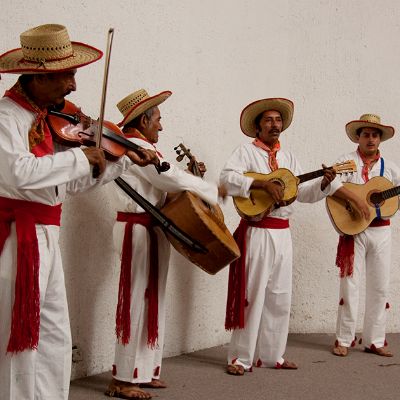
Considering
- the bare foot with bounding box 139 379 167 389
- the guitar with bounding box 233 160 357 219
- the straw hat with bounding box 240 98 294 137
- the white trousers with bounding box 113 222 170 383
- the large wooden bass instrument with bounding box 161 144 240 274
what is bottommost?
the bare foot with bounding box 139 379 167 389

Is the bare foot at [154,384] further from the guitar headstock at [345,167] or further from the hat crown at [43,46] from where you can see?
the hat crown at [43,46]

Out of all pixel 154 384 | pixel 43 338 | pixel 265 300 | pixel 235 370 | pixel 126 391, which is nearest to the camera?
pixel 43 338

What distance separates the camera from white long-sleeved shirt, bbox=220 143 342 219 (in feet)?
14.5

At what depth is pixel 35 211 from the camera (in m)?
2.68

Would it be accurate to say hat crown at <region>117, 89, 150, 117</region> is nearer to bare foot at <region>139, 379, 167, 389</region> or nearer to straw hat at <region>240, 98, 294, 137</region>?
straw hat at <region>240, 98, 294, 137</region>

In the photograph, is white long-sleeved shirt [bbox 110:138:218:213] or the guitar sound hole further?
the guitar sound hole

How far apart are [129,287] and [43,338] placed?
110 cm

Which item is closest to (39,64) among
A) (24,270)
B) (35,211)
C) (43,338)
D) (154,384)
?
(35,211)

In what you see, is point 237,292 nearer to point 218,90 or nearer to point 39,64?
point 218,90

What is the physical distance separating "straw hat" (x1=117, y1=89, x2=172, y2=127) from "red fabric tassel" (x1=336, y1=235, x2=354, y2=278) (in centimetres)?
197

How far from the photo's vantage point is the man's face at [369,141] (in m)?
5.22

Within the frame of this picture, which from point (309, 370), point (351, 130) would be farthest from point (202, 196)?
point (351, 130)

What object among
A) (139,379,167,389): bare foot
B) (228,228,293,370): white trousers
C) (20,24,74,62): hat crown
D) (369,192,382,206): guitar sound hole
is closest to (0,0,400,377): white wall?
(139,379,167,389): bare foot

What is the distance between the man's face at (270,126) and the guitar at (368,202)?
69 centimetres
